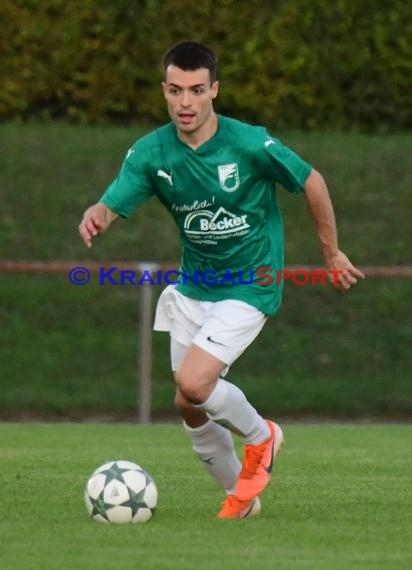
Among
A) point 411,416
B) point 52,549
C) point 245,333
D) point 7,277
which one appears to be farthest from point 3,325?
point 52,549

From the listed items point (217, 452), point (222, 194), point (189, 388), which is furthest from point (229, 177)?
point (217, 452)

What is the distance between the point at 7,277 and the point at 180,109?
29.4 ft

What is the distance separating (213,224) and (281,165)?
1.44 feet

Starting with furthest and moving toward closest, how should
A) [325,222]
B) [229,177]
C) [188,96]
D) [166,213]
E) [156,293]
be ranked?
[166,213] < [156,293] < [325,222] < [229,177] < [188,96]

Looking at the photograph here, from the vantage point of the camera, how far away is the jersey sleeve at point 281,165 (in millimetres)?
7414

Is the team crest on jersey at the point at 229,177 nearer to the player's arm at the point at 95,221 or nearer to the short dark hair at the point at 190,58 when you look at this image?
the short dark hair at the point at 190,58

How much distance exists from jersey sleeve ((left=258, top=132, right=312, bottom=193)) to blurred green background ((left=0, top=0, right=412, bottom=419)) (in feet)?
25.1

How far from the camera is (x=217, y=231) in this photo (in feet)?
24.4

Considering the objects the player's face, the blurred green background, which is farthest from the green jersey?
the blurred green background

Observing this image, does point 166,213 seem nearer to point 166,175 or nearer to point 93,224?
point 166,175

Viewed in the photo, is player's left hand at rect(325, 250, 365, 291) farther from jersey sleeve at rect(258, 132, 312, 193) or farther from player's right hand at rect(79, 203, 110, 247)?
player's right hand at rect(79, 203, 110, 247)

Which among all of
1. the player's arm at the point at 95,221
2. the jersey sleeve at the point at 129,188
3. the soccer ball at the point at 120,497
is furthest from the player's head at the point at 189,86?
the soccer ball at the point at 120,497

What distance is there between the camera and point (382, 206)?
17453 mm

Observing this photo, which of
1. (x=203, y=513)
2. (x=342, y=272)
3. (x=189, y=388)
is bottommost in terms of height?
(x=203, y=513)
